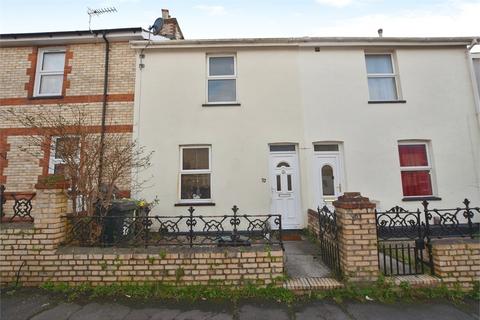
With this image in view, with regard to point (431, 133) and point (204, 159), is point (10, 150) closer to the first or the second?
point (204, 159)

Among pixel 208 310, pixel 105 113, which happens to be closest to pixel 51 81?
pixel 105 113

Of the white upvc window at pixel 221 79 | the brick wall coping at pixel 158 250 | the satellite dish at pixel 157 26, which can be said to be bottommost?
the brick wall coping at pixel 158 250

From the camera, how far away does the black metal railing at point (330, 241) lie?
3998mm

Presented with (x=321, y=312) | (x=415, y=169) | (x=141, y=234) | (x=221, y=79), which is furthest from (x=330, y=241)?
(x=221, y=79)

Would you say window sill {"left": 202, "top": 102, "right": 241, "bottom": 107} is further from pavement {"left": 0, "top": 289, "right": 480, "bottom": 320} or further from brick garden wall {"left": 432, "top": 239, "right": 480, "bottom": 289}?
brick garden wall {"left": 432, "top": 239, "right": 480, "bottom": 289}

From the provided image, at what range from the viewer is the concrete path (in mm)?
4109

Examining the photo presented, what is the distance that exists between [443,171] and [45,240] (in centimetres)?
984

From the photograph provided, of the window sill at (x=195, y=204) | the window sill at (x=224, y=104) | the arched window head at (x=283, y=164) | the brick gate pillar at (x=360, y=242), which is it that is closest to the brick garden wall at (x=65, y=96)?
the window sill at (x=195, y=204)

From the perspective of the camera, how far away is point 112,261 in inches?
147

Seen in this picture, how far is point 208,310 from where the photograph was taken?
324cm

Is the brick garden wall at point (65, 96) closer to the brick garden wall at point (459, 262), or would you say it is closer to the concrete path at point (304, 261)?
the concrete path at point (304, 261)

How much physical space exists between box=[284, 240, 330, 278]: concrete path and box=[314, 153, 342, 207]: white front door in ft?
6.15

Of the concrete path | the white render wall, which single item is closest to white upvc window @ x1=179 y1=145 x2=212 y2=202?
the white render wall

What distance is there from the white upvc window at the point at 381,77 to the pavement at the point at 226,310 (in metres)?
6.30
